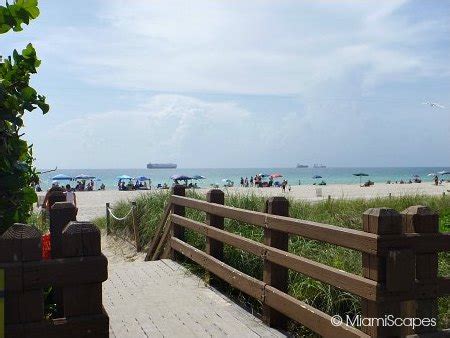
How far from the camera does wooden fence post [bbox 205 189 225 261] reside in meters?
7.12

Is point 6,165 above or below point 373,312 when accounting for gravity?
above

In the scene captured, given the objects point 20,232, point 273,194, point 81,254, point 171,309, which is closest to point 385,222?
point 81,254

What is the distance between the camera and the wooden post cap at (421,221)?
383cm

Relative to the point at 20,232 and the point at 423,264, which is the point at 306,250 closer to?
the point at 423,264

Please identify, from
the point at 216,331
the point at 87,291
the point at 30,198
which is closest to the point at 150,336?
the point at 216,331

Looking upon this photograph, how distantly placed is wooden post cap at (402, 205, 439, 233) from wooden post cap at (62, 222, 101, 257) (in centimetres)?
231

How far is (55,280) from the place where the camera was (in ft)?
9.23

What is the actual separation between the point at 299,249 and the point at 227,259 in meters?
1.16

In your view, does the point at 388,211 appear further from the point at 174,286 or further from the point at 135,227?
the point at 135,227

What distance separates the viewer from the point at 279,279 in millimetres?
5301

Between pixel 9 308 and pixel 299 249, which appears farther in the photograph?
pixel 299 249

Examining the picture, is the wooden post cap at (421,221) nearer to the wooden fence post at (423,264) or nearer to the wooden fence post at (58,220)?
the wooden fence post at (423,264)

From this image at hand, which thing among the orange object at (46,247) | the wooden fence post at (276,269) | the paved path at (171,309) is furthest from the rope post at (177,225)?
the orange object at (46,247)

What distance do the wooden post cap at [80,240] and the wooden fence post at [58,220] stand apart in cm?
33
